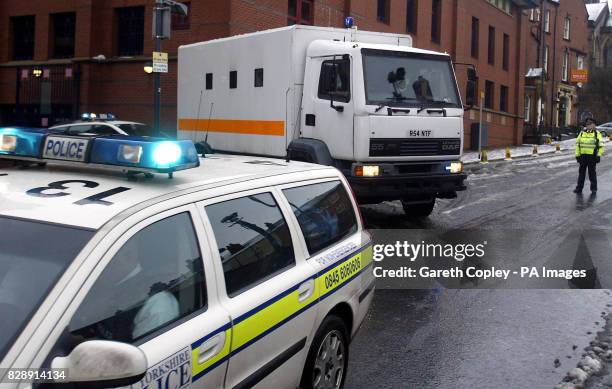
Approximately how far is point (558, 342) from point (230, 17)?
16079 millimetres

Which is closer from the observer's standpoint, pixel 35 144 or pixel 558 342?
pixel 35 144

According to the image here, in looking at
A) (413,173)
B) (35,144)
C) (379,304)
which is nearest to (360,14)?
(413,173)

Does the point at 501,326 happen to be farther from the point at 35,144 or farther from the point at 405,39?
the point at 405,39

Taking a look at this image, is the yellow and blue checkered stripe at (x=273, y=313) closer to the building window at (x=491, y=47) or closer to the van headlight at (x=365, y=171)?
the van headlight at (x=365, y=171)

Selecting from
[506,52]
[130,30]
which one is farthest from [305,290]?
[506,52]

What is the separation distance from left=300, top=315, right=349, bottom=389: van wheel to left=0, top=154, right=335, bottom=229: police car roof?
1065 mm

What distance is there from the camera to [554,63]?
5378 centimetres

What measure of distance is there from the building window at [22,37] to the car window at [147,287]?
2499 centimetres

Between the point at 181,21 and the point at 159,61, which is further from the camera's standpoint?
the point at 181,21

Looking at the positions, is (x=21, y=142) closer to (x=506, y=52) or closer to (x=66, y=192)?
(x=66, y=192)

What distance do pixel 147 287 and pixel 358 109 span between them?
7.39 m

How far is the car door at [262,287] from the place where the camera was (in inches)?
129

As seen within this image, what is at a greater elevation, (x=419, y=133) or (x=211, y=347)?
(x=419, y=133)

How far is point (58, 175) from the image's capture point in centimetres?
352
